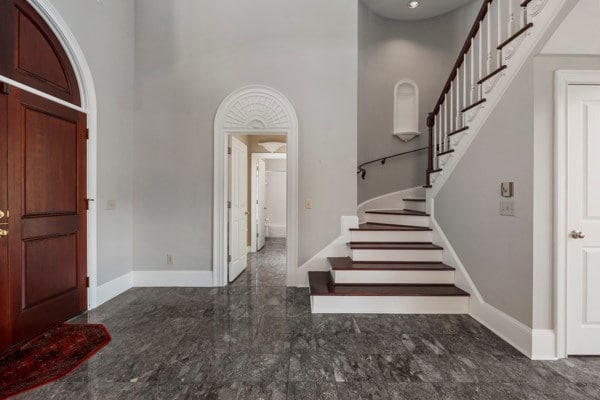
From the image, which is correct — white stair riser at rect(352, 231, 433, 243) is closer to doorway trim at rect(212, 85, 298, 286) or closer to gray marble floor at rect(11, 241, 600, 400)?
doorway trim at rect(212, 85, 298, 286)

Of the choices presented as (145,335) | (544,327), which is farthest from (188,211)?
(544,327)

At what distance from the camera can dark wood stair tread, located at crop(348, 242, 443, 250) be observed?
129 inches

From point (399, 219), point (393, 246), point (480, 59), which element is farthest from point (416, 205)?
point (480, 59)

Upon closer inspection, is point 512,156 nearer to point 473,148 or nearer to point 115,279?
point 473,148

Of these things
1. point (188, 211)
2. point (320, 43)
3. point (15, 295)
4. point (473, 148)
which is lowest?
point (15, 295)

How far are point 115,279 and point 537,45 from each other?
473cm

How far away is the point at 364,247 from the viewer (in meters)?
3.29

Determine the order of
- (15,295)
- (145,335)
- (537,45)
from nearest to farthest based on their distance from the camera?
(537,45), (15,295), (145,335)

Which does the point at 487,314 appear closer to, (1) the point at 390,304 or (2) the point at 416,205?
(1) the point at 390,304

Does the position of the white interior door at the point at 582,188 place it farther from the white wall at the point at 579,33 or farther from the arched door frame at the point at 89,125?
the arched door frame at the point at 89,125

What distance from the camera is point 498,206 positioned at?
236cm

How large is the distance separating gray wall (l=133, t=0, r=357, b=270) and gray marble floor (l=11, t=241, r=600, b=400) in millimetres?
1090

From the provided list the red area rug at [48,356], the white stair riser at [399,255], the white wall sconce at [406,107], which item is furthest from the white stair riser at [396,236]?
the red area rug at [48,356]

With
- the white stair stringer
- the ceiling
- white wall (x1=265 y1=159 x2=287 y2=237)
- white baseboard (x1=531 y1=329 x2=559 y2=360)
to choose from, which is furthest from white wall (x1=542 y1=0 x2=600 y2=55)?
white wall (x1=265 y1=159 x2=287 y2=237)
